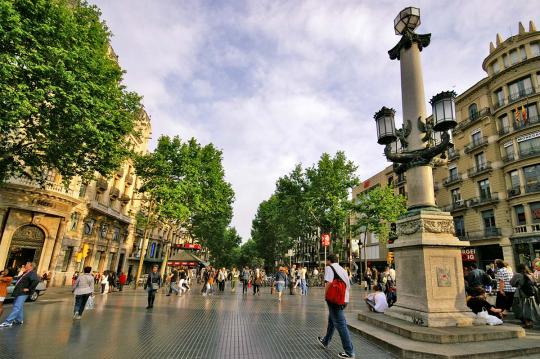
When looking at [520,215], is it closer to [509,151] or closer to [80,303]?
[509,151]

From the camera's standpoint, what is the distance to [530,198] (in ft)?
82.7

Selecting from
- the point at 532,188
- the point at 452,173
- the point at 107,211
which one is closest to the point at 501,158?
the point at 532,188

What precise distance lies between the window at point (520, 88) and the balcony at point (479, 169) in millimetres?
6632

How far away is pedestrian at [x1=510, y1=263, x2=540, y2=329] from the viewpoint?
7258mm

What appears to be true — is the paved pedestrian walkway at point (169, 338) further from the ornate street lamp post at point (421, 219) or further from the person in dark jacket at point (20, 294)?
the ornate street lamp post at point (421, 219)

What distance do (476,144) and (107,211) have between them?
38.6 metres

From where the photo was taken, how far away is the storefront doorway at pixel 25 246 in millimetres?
20625

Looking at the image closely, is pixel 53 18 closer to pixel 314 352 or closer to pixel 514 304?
pixel 314 352

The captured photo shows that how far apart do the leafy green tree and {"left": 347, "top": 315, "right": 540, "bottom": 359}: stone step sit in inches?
531

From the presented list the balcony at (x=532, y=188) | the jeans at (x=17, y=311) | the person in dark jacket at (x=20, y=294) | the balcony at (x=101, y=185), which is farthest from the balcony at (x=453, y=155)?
the jeans at (x=17, y=311)

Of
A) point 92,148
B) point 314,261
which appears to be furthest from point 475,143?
point 314,261

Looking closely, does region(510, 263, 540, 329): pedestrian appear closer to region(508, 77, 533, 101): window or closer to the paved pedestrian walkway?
the paved pedestrian walkway

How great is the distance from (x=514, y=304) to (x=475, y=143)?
29.5m

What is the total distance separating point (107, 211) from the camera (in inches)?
1119
